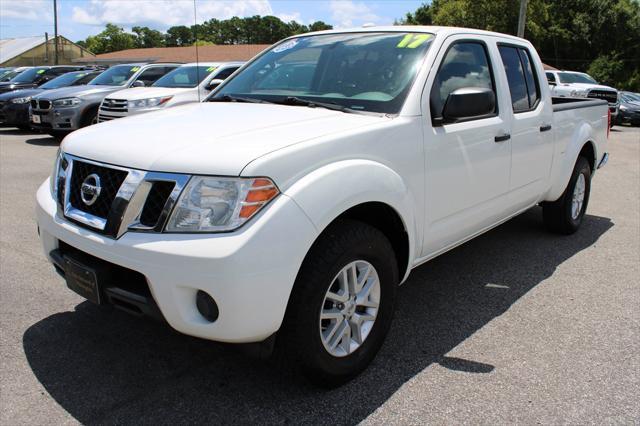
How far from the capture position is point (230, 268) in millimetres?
2244

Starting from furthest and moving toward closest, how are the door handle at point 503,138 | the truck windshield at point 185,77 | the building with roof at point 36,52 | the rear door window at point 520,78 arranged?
the building with roof at point 36,52 < the truck windshield at point 185,77 < the rear door window at point 520,78 < the door handle at point 503,138

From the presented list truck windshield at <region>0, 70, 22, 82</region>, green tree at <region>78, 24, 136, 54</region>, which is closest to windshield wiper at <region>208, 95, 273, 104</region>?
truck windshield at <region>0, 70, 22, 82</region>

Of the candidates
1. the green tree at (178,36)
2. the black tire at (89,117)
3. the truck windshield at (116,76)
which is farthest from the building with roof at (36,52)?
the black tire at (89,117)

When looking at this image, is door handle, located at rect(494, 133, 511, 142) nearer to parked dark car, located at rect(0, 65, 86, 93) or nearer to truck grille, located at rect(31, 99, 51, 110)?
truck grille, located at rect(31, 99, 51, 110)

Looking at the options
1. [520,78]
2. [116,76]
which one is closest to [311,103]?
[520,78]

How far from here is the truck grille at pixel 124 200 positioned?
2.40m

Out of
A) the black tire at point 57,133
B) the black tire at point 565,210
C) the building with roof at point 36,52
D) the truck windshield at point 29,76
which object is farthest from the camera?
the building with roof at point 36,52

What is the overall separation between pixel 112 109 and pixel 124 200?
361 inches

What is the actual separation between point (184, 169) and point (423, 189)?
56.9 inches

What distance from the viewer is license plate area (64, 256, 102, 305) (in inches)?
101

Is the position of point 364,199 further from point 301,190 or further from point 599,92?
point 599,92

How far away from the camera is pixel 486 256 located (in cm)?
505

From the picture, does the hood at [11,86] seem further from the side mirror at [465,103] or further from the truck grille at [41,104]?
the side mirror at [465,103]

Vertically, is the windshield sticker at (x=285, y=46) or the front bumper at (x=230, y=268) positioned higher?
the windshield sticker at (x=285, y=46)
